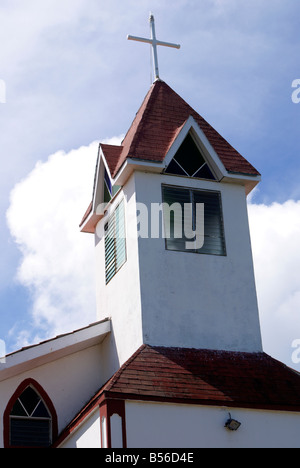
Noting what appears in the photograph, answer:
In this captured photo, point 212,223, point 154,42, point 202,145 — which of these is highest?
point 154,42

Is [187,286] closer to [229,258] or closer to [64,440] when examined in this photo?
[229,258]

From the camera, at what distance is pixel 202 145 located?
21.8 meters

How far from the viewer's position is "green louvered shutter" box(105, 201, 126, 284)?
70.1 feet

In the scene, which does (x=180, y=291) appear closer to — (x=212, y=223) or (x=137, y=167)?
(x=212, y=223)

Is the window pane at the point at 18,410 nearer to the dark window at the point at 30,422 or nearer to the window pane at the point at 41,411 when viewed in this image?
the dark window at the point at 30,422

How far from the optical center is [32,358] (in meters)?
19.8

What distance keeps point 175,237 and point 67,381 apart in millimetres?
4350

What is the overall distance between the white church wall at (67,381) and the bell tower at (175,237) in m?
1.05

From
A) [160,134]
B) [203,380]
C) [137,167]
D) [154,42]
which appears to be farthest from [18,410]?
[154,42]

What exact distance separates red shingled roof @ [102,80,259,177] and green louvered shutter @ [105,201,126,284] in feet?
3.75

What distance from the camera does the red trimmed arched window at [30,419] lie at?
19.6 m
